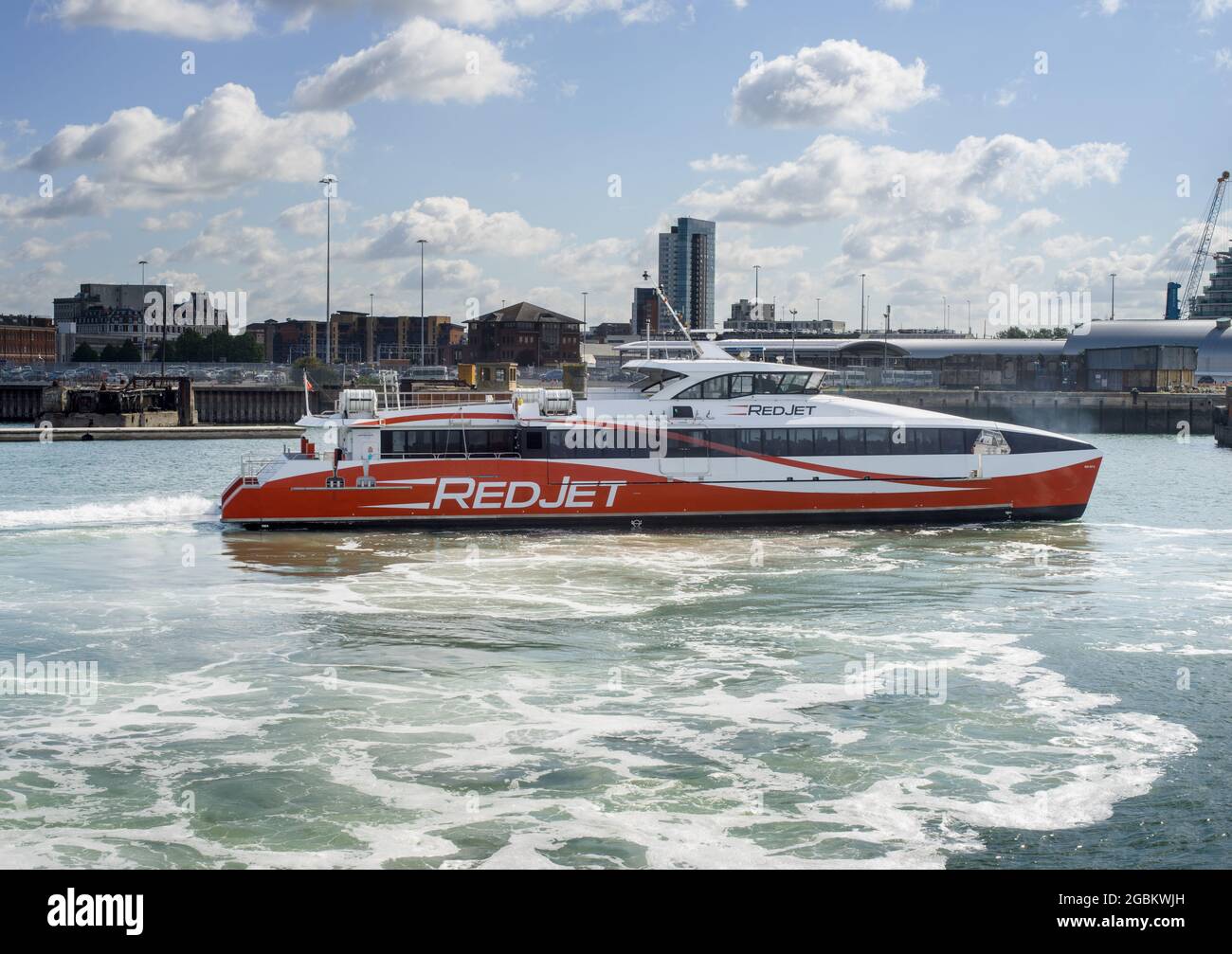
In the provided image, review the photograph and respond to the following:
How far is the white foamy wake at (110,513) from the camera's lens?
26.3m

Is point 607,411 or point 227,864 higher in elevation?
point 607,411

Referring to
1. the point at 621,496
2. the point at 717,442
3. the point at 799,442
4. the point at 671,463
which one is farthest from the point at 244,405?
the point at 799,442

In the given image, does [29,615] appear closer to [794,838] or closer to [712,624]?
[712,624]

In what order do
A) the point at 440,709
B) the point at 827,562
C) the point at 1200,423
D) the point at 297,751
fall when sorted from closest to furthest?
the point at 297,751
the point at 440,709
the point at 827,562
the point at 1200,423

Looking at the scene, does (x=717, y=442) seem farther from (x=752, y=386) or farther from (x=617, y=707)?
(x=617, y=707)

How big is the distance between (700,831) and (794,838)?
0.76m

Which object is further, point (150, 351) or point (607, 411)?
point (150, 351)

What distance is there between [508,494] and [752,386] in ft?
21.0

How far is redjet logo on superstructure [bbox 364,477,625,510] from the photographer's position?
26.2m

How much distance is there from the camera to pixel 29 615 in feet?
56.7

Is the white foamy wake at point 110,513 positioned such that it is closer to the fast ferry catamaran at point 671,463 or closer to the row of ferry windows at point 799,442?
the fast ferry catamaran at point 671,463

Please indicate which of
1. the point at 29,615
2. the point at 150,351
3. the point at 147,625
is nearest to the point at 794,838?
the point at 147,625

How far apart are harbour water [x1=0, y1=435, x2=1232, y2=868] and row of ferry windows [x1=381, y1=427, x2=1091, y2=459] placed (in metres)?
3.30

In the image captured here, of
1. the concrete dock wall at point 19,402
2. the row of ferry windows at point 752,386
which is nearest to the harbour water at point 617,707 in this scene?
the row of ferry windows at point 752,386
